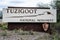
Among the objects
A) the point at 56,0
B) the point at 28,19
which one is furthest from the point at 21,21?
the point at 56,0

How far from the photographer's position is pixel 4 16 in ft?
106

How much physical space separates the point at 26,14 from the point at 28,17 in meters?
0.50

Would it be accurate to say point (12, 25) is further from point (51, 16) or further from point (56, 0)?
point (56, 0)

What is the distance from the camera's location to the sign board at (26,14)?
104 ft

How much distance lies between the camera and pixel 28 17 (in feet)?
105

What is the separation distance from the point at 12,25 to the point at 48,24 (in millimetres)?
4952

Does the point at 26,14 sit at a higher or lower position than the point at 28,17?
higher

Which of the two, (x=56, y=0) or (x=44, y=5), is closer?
(x=56, y=0)

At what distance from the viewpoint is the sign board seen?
31.7m

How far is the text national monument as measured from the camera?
104ft

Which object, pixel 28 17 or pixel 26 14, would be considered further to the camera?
pixel 28 17

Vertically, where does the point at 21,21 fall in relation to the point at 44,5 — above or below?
below

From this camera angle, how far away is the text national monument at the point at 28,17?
31750 millimetres

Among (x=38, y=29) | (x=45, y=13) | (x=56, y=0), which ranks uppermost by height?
(x=56, y=0)
